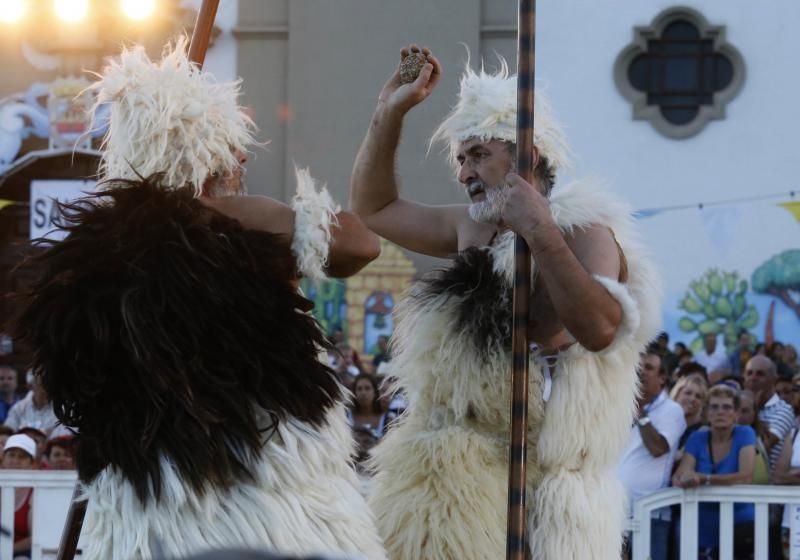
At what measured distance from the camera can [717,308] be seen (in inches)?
496

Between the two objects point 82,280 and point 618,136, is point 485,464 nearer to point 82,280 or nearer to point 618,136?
point 82,280

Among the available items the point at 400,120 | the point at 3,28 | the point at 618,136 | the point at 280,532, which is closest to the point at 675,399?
the point at 400,120

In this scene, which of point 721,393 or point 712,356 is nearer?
point 721,393

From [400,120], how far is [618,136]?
1063cm

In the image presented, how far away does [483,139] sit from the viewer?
3.18 metres

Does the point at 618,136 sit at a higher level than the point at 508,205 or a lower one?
higher

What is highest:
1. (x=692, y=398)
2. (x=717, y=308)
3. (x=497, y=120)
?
(x=497, y=120)

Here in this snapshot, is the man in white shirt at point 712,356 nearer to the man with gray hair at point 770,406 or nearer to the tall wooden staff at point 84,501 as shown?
the man with gray hair at point 770,406

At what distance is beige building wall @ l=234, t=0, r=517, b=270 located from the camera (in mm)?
13000

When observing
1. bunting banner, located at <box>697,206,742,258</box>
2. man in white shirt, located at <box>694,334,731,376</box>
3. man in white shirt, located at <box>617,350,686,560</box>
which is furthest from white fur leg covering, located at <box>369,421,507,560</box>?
bunting banner, located at <box>697,206,742,258</box>

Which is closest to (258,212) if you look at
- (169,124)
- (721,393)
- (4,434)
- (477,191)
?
(169,124)

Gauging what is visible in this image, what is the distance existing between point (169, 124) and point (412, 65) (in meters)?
0.80

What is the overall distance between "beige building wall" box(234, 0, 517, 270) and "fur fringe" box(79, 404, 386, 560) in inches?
400

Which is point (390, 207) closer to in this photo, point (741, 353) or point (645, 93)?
point (741, 353)
